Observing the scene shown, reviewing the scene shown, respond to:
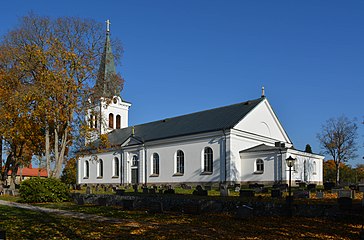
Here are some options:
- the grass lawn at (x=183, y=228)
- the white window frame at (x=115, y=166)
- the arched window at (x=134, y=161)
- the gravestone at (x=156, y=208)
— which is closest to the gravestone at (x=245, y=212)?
the grass lawn at (x=183, y=228)

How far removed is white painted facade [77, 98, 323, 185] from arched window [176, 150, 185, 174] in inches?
10.4

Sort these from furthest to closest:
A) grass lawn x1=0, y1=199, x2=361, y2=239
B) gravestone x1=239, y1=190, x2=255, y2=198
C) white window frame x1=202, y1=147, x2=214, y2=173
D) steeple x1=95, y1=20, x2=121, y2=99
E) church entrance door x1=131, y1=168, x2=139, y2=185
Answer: church entrance door x1=131, y1=168, x2=139, y2=185 → white window frame x1=202, y1=147, x2=214, y2=173 → steeple x1=95, y1=20, x2=121, y2=99 → gravestone x1=239, y1=190, x2=255, y2=198 → grass lawn x1=0, y1=199, x2=361, y2=239

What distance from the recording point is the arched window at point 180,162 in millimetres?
39250

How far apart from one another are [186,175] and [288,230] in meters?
27.1

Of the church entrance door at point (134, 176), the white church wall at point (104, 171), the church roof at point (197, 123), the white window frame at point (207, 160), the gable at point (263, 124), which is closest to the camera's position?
the white window frame at point (207, 160)

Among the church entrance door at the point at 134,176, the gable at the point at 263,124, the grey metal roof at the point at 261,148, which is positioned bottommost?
the church entrance door at the point at 134,176

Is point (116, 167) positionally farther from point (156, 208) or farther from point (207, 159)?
point (156, 208)

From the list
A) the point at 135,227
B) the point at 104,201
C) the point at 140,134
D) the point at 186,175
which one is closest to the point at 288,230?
the point at 135,227

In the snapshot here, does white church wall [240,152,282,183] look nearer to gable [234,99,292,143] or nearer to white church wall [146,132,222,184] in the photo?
white church wall [146,132,222,184]

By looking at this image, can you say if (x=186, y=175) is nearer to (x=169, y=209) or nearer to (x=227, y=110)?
(x=227, y=110)

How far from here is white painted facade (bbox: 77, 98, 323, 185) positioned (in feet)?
115

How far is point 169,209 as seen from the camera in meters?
18.2

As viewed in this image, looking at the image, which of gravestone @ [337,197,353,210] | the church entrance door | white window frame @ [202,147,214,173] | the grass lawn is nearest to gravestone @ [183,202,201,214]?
the grass lawn

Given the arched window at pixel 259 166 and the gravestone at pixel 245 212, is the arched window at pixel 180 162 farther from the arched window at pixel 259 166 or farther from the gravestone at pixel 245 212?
the gravestone at pixel 245 212
